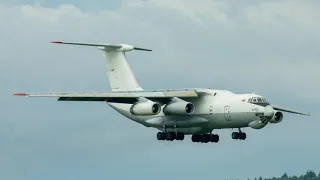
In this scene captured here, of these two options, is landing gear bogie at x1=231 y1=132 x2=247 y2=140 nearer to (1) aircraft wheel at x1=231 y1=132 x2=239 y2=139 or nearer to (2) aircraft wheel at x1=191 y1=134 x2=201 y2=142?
(1) aircraft wheel at x1=231 y1=132 x2=239 y2=139

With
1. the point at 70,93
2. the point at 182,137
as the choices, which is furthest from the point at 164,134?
the point at 70,93

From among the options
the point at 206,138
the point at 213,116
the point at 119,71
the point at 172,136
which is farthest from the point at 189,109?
the point at 119,71

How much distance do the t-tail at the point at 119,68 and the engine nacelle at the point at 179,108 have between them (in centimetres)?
509

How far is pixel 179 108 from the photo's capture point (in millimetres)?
68188

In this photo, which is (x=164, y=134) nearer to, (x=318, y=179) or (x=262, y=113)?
(x=262, y=113)

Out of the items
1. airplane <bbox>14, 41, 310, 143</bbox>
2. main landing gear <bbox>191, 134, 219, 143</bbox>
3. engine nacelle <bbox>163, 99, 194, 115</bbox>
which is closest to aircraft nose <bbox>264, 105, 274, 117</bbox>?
airplane <bbox>14, 41, 310, 143</bbox>

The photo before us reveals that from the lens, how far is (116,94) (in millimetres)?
70250

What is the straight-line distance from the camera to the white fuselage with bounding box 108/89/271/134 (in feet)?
218

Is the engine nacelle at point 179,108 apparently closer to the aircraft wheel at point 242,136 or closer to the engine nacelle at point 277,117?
the aircraft wheel at point 242,136

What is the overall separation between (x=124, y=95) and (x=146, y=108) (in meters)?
2.79

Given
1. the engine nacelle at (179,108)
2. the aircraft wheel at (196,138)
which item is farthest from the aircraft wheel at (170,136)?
the aircraft wheel at (196,138)

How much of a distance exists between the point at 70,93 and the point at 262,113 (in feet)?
35.6

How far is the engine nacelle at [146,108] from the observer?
6738cm

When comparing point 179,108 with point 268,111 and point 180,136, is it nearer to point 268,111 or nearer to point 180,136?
point 180,136
